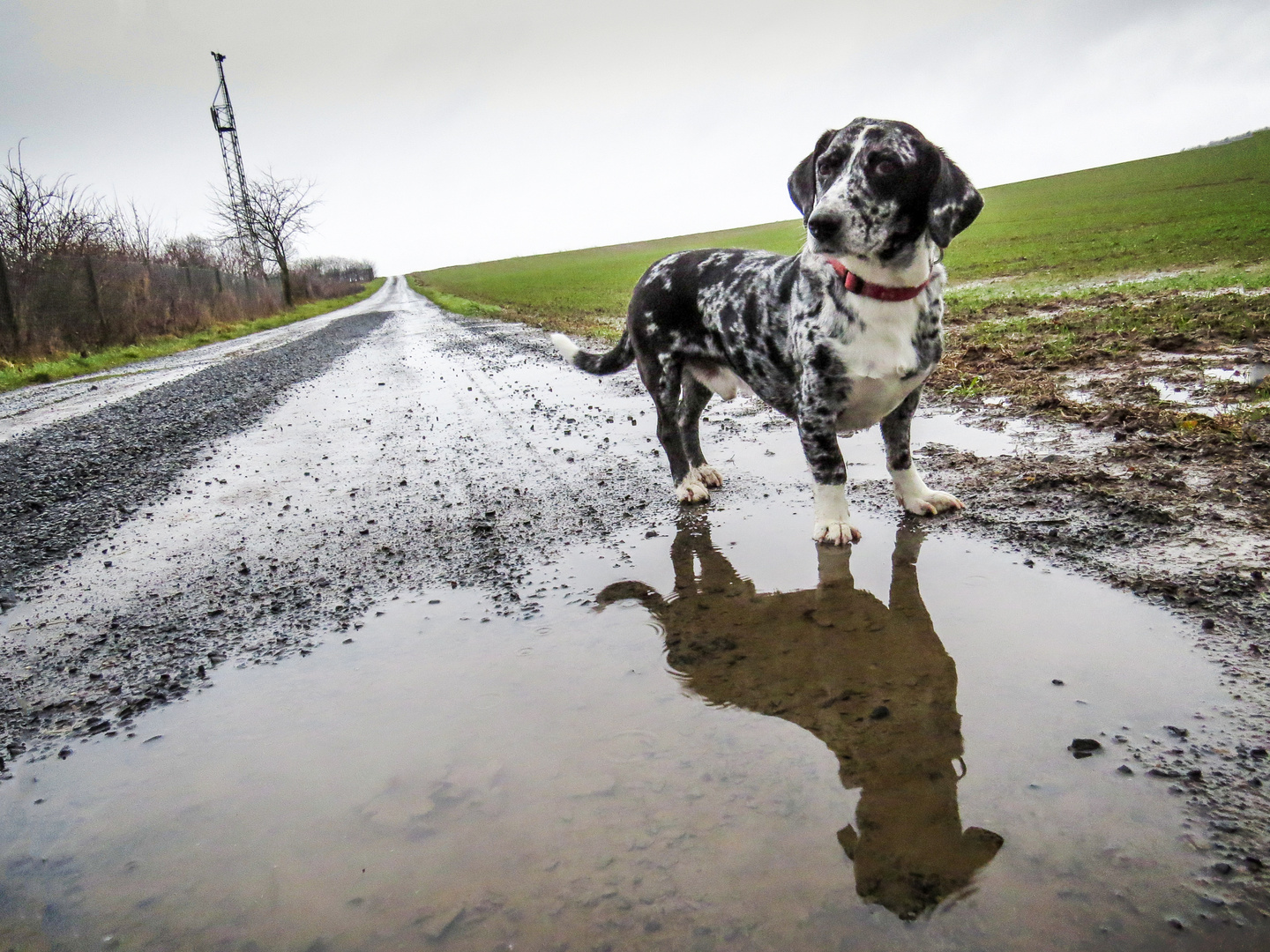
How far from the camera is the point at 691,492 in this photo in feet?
13.9

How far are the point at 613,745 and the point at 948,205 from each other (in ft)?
8.36

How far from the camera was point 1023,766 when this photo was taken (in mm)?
1844

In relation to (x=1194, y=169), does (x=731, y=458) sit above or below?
below

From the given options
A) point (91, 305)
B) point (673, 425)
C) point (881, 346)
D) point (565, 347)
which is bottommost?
point (673, 425)

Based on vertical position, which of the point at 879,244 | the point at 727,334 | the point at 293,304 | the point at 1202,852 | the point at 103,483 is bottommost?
the point at 1202,852

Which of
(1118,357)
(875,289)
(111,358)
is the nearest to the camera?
(875,289)

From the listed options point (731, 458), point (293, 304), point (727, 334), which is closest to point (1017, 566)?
point (727, 334)

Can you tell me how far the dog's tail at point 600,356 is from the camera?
5133 mm

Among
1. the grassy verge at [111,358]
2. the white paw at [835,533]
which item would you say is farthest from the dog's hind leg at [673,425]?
the grassy verge at [111,358]

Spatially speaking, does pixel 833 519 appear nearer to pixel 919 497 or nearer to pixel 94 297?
pixel 919 497

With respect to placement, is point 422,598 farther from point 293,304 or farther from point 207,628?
point 293,304

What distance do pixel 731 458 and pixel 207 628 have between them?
313 centimetres

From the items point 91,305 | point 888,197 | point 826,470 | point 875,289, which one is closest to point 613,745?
point 826,470

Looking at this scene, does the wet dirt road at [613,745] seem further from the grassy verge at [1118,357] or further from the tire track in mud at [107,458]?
the grassy verge at [1118,357]
